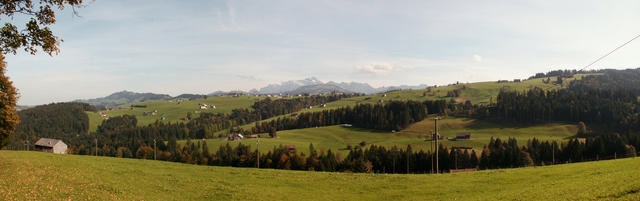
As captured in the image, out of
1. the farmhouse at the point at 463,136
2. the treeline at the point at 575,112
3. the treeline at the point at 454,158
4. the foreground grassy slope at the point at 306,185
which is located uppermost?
the treeline at the point at 575,112

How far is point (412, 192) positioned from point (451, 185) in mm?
5065

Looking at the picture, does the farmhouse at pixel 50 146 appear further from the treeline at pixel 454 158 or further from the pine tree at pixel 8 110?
the pine tree at pixel 8 110

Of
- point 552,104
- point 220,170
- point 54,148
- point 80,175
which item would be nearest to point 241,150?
point 54,148

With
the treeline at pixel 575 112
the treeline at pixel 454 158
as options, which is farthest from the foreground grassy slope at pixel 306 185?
the treeline at pixel 575 112

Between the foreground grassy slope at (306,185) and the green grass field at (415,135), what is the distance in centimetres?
9970

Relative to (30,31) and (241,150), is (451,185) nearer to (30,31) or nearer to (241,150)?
(30,31)

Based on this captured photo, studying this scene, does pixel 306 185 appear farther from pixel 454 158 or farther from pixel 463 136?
pixel 463 136

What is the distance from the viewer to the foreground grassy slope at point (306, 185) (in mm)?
21688

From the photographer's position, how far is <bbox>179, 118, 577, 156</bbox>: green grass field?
14825 centimetres

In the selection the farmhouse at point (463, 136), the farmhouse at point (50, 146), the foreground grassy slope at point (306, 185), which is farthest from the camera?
the farmhouse at point (463, 136)

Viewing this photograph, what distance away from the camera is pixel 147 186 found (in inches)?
1214

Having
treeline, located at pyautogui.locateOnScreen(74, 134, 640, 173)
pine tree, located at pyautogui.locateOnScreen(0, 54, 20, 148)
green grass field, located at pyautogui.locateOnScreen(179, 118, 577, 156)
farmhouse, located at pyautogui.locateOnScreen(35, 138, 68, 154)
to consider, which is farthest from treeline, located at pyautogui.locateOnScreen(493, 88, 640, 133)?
farmhouse, located at pyautogui.locateOnScreen(35, 138, 68, 154)

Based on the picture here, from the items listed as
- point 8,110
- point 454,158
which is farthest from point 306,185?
point 454,158

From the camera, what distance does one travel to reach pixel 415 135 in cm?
17312
